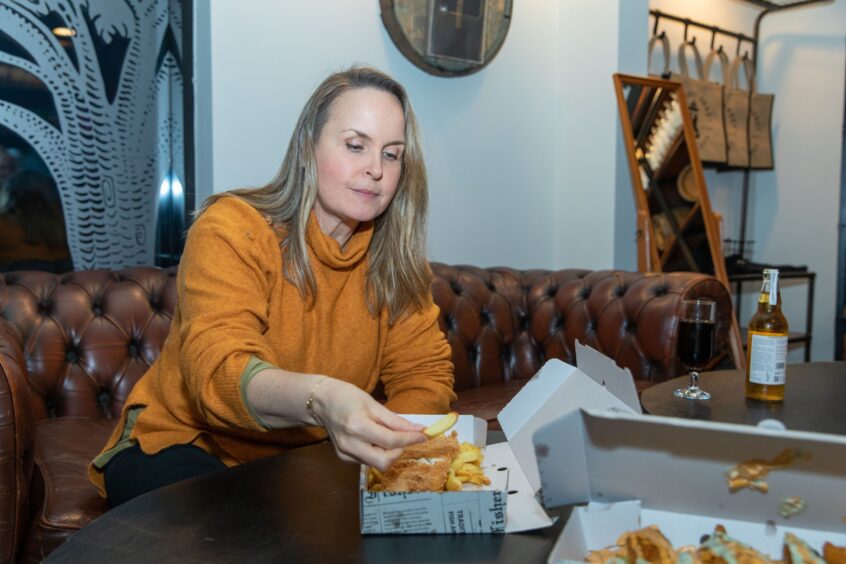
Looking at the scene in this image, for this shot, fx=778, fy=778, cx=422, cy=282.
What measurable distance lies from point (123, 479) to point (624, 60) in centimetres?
293

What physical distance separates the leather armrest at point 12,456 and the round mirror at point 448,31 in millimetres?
2148

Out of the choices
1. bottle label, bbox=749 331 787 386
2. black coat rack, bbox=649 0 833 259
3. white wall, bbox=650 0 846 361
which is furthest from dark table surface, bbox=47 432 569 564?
white wall, bbox=650 0 846 361

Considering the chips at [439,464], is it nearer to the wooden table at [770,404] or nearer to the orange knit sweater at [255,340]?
the orange knit sweater at [255,340]

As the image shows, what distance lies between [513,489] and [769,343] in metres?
0.80

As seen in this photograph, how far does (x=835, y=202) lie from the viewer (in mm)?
5039

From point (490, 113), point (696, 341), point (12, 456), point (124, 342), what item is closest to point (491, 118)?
point (490, 113)

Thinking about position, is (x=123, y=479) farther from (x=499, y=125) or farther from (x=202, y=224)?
(x=499, y=125)

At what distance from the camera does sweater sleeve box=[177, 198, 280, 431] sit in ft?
3.75

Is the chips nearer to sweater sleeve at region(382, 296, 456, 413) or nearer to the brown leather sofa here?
sweater sleeve at region(382, 296, 456, 413)

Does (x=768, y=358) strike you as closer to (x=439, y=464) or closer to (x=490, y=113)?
(x=439, y=464)

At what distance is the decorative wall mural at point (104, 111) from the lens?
262 cm

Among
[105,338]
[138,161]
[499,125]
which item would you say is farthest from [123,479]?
[499,125]

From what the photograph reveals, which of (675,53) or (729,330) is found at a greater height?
(675,53)

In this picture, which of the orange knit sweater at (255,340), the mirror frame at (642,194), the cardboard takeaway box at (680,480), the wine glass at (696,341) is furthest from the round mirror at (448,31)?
the cardboard takeaway box at (680,480)
